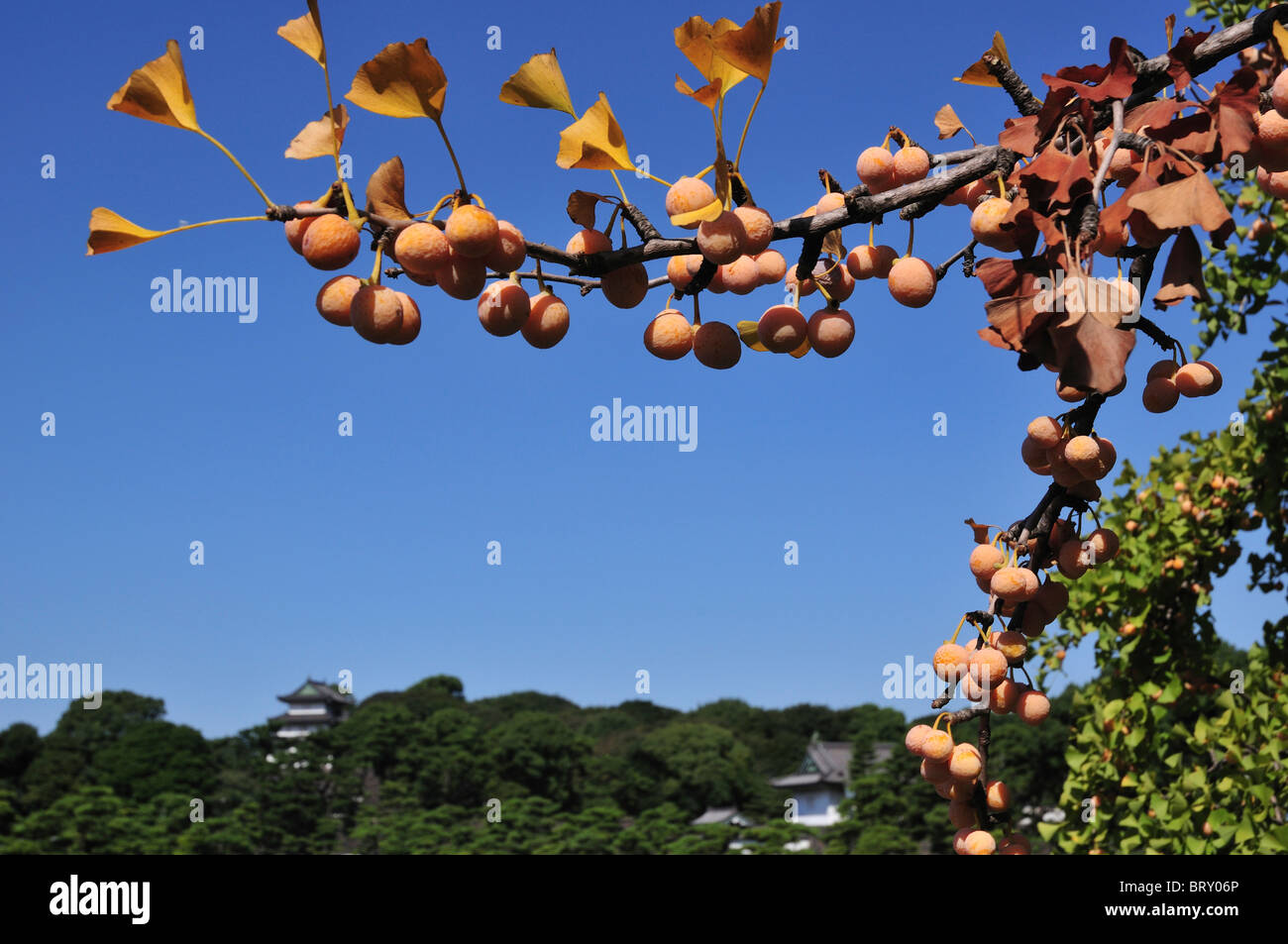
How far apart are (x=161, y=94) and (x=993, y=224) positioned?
0.95 meters

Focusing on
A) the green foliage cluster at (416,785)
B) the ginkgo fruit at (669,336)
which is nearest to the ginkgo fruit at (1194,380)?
the ginkgo fruit at (669,336)

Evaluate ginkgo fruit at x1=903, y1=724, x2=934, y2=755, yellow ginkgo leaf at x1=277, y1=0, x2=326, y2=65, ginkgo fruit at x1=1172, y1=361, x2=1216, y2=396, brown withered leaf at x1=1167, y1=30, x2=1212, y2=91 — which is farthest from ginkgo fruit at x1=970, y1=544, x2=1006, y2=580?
yellow ginkgo leaf at x1=277, y1=0, x2=326, y2=65

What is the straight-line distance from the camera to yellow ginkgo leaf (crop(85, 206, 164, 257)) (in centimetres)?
94

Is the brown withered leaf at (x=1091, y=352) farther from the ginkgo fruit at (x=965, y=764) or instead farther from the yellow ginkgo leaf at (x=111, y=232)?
the yellow ginkgo leaf at (x=111, y=232)

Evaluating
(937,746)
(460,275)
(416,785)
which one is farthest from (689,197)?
(416,785)

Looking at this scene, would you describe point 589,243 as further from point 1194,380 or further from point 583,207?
point 1194,380

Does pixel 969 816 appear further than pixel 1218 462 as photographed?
No

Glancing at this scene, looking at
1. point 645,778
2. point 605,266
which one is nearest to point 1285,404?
point 605,266

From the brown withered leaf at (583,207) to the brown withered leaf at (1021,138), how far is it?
0.53 m

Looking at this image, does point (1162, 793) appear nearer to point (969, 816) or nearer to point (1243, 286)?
point (1243, 286)

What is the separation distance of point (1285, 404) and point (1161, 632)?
110cm

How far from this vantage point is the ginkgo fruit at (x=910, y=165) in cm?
125

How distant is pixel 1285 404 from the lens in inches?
138
